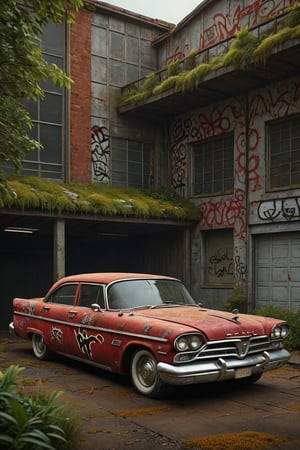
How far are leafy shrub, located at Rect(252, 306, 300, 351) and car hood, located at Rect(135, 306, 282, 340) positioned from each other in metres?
3.93

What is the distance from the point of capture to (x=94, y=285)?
26.2 ft

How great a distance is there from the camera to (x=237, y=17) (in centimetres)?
1527

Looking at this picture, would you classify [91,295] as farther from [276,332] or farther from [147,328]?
[276,332]

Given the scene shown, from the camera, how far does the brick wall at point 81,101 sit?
15945mm

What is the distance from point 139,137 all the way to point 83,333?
35.6 ft

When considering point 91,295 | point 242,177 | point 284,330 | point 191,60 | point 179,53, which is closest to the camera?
point 284,330

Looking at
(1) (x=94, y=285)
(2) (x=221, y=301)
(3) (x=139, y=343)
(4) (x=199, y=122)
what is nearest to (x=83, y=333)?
(1) (x=94, y=285)

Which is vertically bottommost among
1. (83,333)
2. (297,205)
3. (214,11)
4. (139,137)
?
(83,333)

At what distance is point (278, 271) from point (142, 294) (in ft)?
22.5

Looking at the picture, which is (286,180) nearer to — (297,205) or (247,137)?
(297,205)

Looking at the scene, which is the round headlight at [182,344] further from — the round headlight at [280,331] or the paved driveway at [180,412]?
the round headlight at [280,331]

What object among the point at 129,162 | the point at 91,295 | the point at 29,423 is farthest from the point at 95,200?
the point at 29,423

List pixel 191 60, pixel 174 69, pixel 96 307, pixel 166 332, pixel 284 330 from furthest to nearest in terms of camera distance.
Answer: pixel 174 69, pixel 191 60, pixel 96 307, pixel 284 330, pixel 166 332

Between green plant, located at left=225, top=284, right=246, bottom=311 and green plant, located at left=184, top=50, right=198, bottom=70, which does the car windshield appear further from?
green plant, located at left=184, top=50, right=198, bottom=70
